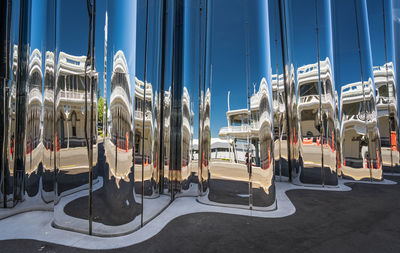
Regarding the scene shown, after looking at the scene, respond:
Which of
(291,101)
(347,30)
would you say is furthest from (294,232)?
(347,30)

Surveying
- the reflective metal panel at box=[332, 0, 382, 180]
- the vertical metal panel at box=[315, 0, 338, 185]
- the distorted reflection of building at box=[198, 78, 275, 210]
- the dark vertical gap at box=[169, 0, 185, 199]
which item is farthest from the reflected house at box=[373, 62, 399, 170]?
the dark vertical gap at box=[169, 0, 185, 199]

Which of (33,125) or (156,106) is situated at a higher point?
(156,106)

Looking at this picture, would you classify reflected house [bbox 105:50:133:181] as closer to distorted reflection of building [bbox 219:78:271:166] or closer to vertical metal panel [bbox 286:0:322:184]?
distorted reflection of building [bbox 219:78:271:166]

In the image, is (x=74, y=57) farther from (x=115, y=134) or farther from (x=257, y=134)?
(x=257, y=134)

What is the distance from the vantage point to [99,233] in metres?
3.92

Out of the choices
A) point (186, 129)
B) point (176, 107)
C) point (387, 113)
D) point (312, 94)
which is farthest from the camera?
point (387, 113)

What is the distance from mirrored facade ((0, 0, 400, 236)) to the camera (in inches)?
160

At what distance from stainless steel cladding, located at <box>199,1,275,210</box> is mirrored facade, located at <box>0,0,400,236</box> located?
0.03 m

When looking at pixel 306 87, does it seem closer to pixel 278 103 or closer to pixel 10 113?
pixel 278 103

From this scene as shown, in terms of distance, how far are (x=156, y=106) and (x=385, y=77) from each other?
46.6ft

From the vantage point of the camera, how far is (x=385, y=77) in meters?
12.9

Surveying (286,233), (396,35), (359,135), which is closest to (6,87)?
(286,233)

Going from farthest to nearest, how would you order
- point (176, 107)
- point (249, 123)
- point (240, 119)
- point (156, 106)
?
1. point (176, 107)
2. point (240, 119)
3. point (249, 123)
4. point (156, 106)

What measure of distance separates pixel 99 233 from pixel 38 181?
288 cm
